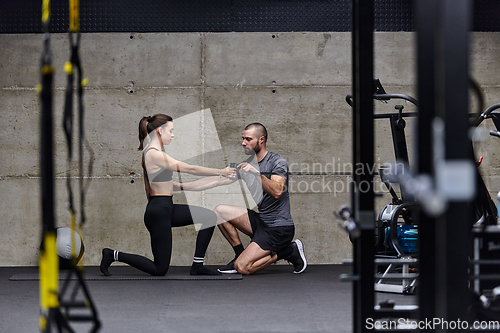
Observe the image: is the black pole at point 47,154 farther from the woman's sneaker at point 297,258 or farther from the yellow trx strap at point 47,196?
the woman's sneaker at point 297,258

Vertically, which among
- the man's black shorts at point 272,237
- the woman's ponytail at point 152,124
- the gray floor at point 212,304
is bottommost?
the gray floor at point 212,304

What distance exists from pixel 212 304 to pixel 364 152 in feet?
6.17

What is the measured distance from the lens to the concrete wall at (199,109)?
543 cm

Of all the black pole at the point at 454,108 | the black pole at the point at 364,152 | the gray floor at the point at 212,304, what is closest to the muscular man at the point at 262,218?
the gray floor at the point at 212,304

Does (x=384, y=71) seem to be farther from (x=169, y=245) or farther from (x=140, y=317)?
(x=140, y=317)

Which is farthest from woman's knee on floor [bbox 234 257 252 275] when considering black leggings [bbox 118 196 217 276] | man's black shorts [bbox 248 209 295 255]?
black leggings [bbox 118 196 217 276]

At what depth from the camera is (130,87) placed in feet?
18.1

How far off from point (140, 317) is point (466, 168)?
2.64 metres

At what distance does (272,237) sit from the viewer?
15.2 feet

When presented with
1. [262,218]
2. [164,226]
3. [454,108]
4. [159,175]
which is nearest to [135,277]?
[164,226]

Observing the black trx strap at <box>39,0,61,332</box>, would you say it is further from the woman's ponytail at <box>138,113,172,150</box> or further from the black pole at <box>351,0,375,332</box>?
the woman's ponytail at <box>138,113,172,150</box>

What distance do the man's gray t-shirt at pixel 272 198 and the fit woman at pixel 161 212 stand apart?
45 centimetres

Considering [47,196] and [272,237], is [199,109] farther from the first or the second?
[47,196]

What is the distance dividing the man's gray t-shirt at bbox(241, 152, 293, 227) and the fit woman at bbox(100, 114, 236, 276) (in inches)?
17.5
